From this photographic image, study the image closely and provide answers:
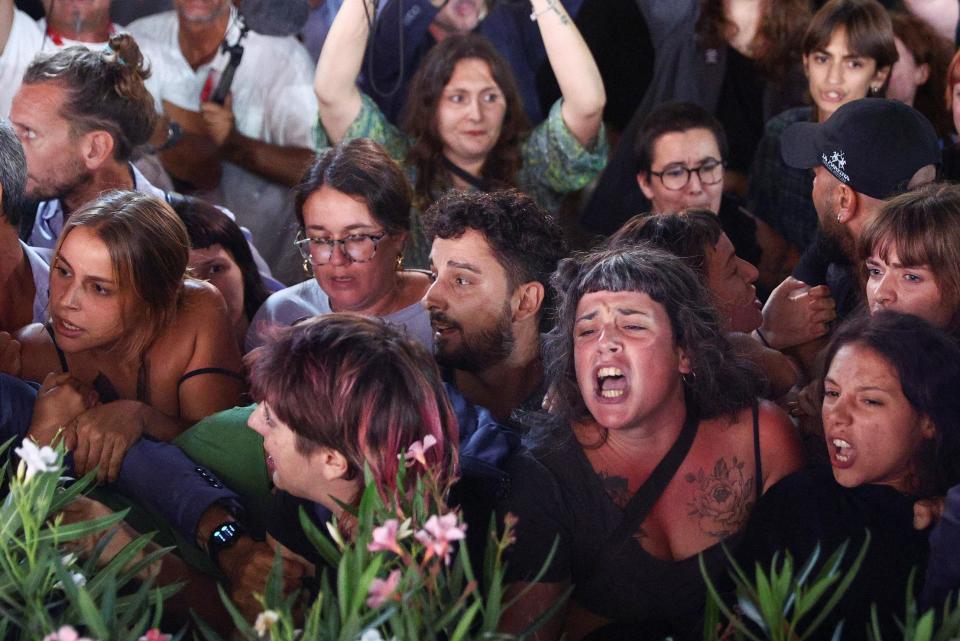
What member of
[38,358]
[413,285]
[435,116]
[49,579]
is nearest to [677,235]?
[413,285]

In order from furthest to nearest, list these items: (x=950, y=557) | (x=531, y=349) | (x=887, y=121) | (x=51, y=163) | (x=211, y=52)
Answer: (x=211, y=52), (x=51, y=163), (x=887, y=121), (x=531, y=349), (x=950, y=557)

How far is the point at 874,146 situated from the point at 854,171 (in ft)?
0.28

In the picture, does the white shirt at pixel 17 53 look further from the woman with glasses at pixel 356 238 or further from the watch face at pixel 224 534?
the watch face at pixel 224 534

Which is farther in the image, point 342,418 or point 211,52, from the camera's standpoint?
point 211,52

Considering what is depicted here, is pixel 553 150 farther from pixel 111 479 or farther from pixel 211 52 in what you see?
pixel 111 479

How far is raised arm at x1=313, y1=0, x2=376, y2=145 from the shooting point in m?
3.82

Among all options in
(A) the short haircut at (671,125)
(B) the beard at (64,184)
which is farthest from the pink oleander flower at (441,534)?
(A) the short haircut at (671,125)

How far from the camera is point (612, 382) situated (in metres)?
2.38

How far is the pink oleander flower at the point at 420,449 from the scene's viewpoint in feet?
5.75

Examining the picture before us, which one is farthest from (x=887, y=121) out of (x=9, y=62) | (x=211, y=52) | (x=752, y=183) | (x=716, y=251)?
(x=9, y=62)

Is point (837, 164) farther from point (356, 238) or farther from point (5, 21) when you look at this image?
point (5, 21)

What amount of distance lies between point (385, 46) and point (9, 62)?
1184mm

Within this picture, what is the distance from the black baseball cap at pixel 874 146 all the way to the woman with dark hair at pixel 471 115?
785 millimetres

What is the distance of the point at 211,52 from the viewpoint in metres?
4.26
